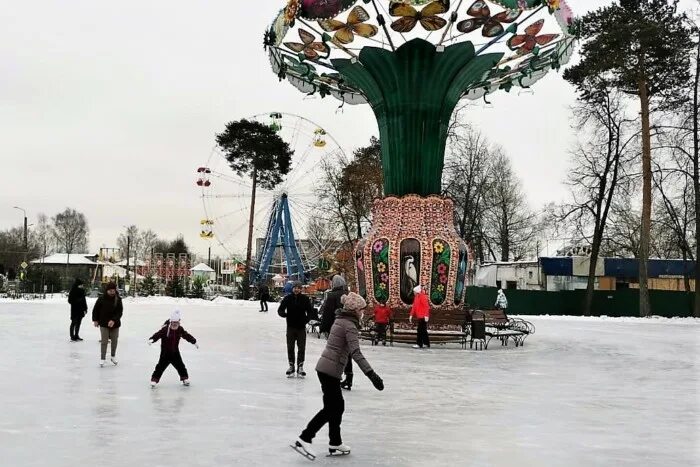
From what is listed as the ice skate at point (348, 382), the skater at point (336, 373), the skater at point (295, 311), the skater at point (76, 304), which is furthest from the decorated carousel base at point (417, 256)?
the skater at point (336, 373)

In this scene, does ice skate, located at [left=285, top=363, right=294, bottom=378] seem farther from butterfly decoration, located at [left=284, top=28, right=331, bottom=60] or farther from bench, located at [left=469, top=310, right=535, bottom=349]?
butterfly decoration, located at [left=284, top=28, right=331, bottom=60]

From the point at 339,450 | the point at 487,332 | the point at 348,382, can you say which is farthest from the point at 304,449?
the point at 487,332

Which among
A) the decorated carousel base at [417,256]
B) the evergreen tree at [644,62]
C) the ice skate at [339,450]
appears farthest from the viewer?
the evergreen tree at [644,62]

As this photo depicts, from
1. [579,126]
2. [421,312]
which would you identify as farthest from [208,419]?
[579,126]

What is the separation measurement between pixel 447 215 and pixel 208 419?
14.0m

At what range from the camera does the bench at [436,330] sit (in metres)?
18.1

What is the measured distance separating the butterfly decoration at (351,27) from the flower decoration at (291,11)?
108cm

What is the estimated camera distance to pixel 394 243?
20.5 metres

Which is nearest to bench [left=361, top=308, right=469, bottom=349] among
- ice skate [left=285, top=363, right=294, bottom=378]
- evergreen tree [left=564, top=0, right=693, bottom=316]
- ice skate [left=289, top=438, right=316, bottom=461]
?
ice skate [left=285, top=363, right=294, bottom=378]

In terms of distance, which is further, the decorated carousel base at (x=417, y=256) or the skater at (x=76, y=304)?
the decorated carousel base at (x=417, y=256)

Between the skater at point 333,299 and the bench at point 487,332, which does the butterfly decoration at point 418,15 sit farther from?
the skater at point 333,299

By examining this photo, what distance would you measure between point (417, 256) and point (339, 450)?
46.9 feet

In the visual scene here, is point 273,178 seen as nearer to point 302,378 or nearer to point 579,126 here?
point 579,126

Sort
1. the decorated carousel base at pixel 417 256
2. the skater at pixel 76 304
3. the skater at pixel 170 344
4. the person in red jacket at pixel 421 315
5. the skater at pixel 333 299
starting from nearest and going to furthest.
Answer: the skater at pixel 170 344 → the skater at pixel 333 299 → the skater at pixel 76 304 → the person in red jacket at pixel 421 315 → the decorated carousel base at pixel 417 256
